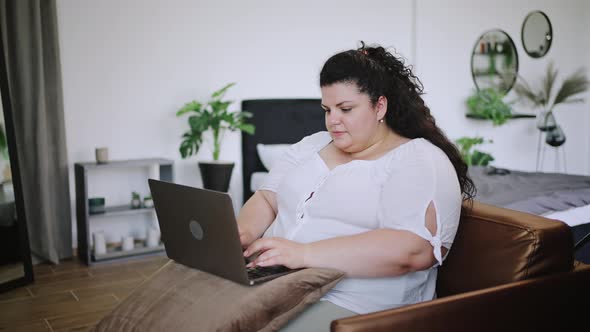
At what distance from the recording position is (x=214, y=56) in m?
4.42

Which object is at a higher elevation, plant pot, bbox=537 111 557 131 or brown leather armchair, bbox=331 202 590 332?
plant pot, bbox=537 111 557 131

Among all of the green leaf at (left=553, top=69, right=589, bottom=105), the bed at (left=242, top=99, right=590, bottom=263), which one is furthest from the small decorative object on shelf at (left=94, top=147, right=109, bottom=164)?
the green leaf at (left=553, top=69, right=589, bottom=105)

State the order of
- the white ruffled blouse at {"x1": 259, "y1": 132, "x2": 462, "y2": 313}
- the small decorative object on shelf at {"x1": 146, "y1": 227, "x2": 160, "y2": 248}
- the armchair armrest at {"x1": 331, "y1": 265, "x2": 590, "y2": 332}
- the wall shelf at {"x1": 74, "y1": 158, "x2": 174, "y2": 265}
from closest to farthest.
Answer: the armchair armrest at {"x1": 331, "y1": 265, "x2": 590, "y2": 332}
the white ruffled blouse at {"x1": 259, "y1": 132, "x2": 462, "y2": 313}
the wall shelf at {"x1": 74, "y1": 158, "x2": 174, "y2": 265}
the small decorative object on shelf at {"x1": 146, "y1": 227, "x2": 160, "y2": 248}

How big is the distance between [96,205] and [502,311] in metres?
2.99

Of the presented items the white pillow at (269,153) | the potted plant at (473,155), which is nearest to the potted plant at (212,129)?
the white pillow at (269,153)

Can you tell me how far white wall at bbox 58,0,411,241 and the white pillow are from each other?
24cm

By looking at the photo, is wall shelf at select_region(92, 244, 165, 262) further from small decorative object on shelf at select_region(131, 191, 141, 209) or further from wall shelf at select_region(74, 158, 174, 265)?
small decorative object on shelf at select_region(131, 191, 141, 209)

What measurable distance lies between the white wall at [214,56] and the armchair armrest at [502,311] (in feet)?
10.6

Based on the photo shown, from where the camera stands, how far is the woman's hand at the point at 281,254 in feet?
4.65

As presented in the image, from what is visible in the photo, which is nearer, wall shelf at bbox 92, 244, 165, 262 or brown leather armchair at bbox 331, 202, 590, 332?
brown leather armchair at bbox 331, 202, 590, 332

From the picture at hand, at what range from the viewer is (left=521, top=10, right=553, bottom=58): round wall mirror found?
6.05m

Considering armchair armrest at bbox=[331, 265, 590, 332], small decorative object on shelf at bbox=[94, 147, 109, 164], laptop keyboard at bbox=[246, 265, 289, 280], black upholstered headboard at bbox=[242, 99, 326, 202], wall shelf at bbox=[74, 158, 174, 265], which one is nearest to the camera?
armchair armrest at bbox=[331, 265, 590, 332]

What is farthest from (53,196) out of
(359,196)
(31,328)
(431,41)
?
(431,41)

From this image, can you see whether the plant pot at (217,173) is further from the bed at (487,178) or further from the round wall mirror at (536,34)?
the round wall mirror at (536,34)
